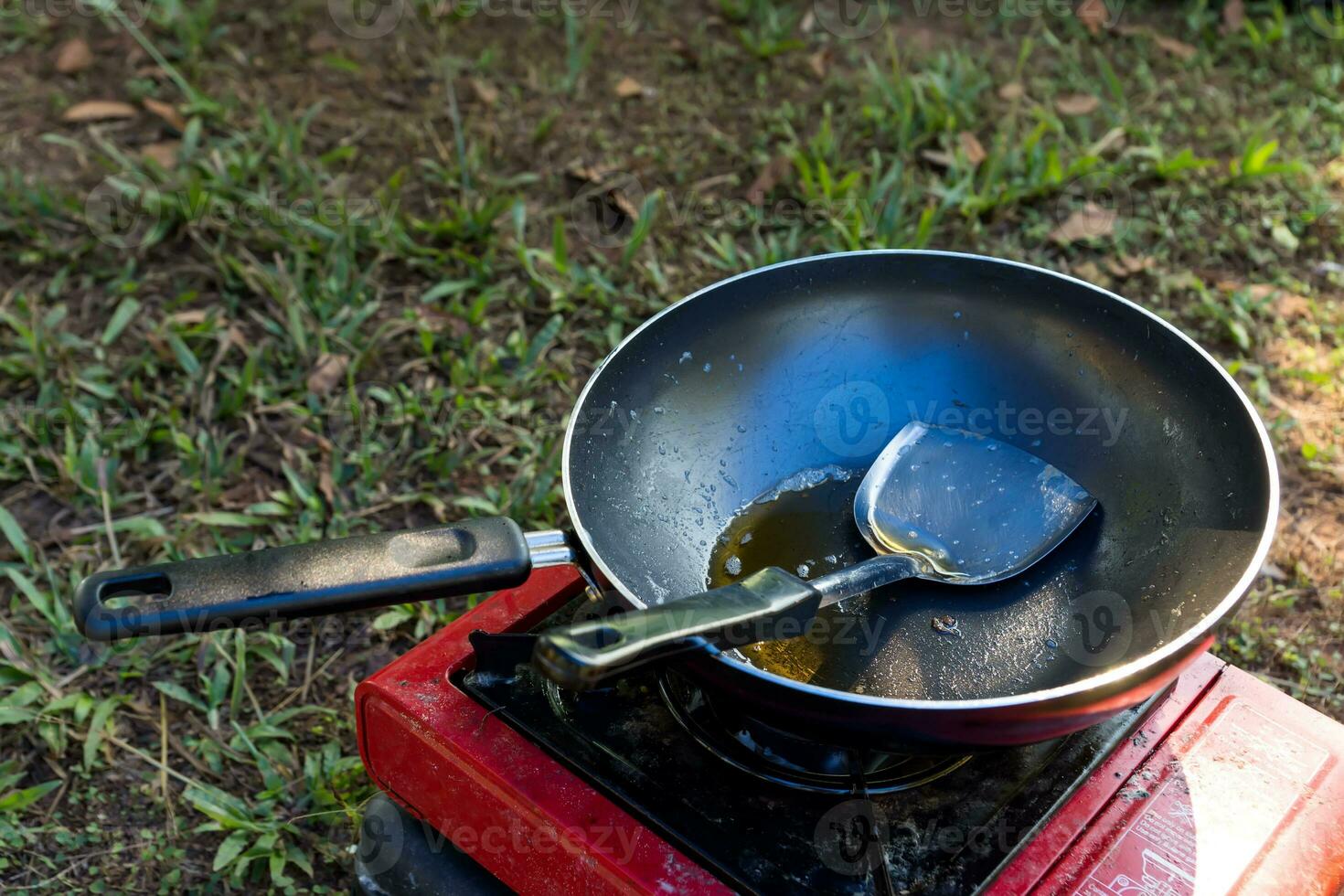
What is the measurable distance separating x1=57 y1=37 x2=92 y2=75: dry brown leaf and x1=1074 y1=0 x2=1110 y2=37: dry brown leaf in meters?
2.62

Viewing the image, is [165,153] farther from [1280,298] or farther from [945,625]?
[1280,298]

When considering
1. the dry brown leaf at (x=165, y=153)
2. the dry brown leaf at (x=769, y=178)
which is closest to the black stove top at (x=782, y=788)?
the dry brown leaf at (x=769, y=178)

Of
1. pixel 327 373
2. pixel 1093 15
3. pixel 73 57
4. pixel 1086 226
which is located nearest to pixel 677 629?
pixel 327 373

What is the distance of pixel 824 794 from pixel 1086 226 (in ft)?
6.12

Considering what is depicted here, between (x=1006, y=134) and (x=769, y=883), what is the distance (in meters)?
2.15

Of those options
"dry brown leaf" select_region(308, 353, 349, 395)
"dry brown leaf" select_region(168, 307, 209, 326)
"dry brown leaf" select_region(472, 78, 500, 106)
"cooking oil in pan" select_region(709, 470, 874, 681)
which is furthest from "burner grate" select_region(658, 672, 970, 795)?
"dry brown leaf" select_region(472, 78, 500, 106)

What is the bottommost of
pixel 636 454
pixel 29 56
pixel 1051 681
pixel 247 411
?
pixel 247 411

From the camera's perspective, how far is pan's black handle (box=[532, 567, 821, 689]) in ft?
2.83

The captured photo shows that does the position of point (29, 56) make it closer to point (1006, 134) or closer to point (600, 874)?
point (1006, 134)

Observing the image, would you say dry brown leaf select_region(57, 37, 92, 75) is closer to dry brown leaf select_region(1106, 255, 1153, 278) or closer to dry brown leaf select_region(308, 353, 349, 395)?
dry brown leaf select_region(308, 353, 349, 395)

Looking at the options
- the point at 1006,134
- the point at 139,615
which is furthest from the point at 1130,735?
the point at 1006,134

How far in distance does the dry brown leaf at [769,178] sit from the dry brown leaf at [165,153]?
1306 millimetres

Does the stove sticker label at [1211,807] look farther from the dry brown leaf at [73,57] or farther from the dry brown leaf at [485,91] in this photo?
the dry brown leaf at [73,57]

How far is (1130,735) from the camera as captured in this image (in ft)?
4.17
